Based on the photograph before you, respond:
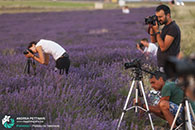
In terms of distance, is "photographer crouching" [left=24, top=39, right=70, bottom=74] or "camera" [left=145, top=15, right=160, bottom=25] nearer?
"camera" [left=145, top=15, right=160, bottom=25]

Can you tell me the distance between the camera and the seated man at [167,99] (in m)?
2.83

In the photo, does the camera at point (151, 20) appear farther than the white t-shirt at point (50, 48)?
No

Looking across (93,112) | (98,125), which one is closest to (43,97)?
(93,112)

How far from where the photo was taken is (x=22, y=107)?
96.3 inches

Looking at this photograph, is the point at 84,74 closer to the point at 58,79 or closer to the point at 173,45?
the point at 58,79

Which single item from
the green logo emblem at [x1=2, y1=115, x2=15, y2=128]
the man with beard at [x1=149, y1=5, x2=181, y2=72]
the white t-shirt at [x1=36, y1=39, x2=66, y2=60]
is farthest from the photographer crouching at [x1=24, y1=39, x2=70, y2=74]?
the green logo emblem at [x1=2, y1=115, x2=15, y2=128]

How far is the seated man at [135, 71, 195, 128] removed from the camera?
283 cm

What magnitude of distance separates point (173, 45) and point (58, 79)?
158cm

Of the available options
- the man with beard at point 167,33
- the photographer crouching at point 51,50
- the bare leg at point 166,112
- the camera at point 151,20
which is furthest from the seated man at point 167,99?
the photographer crouching at point 51,50

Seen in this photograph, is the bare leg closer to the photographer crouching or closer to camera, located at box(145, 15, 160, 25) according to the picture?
camera, located at box(145, 15, 160, 25)

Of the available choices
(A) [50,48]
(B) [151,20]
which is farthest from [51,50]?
(B) [151,20]

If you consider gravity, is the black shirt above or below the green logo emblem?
above

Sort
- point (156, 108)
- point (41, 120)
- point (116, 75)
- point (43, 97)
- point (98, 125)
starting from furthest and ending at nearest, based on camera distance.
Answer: point (116, 75), point (156, 108), point (43, 97), point (41, 120), point (98, 125)

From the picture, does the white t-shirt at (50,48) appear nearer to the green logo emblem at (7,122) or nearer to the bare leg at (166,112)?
the green logo emblem at (7,122)
